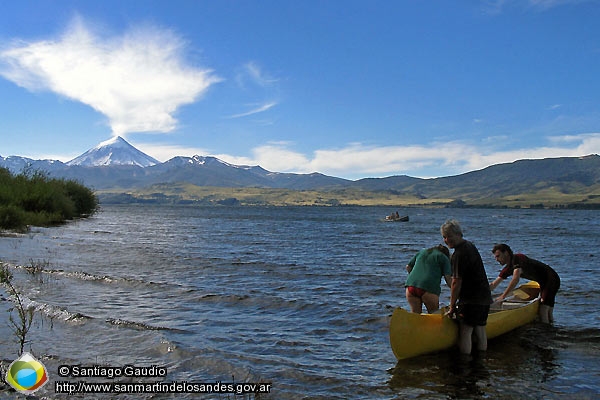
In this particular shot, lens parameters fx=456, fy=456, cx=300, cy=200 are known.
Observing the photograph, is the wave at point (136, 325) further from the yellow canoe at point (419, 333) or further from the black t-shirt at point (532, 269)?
the black t-shirt at point (532, 269)

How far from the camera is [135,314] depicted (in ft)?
42.2

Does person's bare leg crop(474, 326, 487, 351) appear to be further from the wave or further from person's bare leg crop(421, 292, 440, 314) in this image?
the wave

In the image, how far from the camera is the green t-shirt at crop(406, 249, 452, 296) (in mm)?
10062

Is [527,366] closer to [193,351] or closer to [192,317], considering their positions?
[193,351]

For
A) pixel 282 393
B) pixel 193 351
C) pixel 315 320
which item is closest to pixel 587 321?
pixel 315 320

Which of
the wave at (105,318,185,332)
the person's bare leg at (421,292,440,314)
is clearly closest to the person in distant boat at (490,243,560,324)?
the person's bare leg at (421,292,440,314)

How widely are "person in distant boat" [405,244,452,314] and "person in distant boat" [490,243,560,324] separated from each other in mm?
2230

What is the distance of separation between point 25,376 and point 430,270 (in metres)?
7.94

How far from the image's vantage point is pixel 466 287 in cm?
939

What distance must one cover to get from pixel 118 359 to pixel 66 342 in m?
1.65

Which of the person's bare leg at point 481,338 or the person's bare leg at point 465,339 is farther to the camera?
the person's bare leg at point 481,338

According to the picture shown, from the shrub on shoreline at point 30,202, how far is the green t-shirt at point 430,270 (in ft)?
108

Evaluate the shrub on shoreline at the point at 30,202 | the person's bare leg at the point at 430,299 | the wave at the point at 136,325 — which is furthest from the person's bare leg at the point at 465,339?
the shrub on shoreline at the point at 30,202

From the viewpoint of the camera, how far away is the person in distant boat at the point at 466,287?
9109 mm
